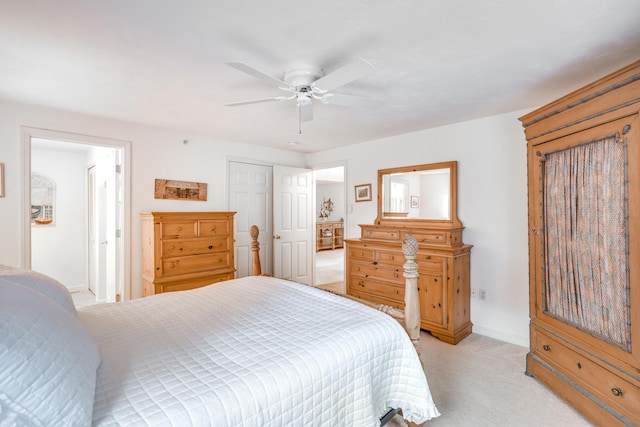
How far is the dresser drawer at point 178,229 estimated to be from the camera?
3344mm

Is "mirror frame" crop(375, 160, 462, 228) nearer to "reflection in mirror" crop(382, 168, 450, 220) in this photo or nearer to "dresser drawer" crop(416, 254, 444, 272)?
"reflection in mirror" crop(382, 168, 450, 220)

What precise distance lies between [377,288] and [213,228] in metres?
2.13

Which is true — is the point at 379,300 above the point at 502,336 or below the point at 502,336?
above

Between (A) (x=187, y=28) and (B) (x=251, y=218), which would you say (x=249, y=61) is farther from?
(B) (x=251, y=218)

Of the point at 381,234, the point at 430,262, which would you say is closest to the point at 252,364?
the point at 430,262

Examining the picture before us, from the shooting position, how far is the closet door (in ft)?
5.55

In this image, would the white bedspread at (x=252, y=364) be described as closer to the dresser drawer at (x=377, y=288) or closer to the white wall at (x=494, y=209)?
the dresser drawer at (x=377, y=288)

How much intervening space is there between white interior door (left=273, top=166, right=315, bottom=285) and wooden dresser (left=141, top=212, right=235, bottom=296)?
1056 millimetres

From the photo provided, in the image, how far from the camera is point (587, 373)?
1946 millimetres

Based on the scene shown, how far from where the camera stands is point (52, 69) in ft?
7.02

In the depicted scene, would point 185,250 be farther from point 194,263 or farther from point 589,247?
point 589,247

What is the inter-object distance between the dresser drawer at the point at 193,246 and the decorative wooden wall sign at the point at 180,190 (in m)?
0.69

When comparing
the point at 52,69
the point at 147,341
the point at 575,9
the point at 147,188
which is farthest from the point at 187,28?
the point at 147,188

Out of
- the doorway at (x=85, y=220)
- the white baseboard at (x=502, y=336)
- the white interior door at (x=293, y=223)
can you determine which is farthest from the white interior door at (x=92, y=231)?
the white baseboard at (x=502, y=336)
